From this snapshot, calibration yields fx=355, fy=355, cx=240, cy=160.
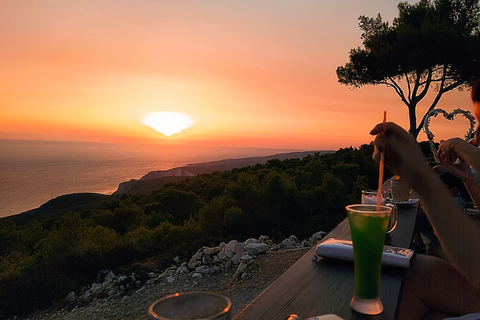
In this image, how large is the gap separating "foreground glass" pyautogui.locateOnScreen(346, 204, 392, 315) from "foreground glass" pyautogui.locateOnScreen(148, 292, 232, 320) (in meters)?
0.45

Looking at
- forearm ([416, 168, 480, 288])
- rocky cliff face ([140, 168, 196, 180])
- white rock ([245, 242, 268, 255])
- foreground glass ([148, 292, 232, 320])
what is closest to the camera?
foreground glass ([148, 292, 232, 320])

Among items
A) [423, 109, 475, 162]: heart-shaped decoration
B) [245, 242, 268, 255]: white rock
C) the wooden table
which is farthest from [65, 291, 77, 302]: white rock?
[423, 109, 475, 162]: heart-shaped decoration

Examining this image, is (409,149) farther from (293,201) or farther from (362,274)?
(293,201)

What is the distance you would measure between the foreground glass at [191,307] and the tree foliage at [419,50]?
11450 millimetres

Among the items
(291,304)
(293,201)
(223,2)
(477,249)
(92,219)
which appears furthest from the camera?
(92,219)

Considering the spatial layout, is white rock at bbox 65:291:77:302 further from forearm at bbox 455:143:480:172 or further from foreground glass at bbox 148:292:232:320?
foreground glass at bbox 148:292:232:320

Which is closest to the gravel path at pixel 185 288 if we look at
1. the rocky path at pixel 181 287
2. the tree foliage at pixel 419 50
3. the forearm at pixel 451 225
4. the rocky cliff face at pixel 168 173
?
the rocky path at pixel 181 287

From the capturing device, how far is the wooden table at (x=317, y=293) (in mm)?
879

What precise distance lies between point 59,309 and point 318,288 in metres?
4.78

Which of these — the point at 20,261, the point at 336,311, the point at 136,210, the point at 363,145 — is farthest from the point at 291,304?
the point at 363,145

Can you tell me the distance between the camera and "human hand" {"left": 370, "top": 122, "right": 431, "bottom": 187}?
841 mm

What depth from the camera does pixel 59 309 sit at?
470 centimetres

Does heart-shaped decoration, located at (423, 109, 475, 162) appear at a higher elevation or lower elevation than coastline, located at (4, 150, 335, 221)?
higher

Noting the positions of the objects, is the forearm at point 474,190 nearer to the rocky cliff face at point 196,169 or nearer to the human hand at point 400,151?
the human hand at point 400,151
